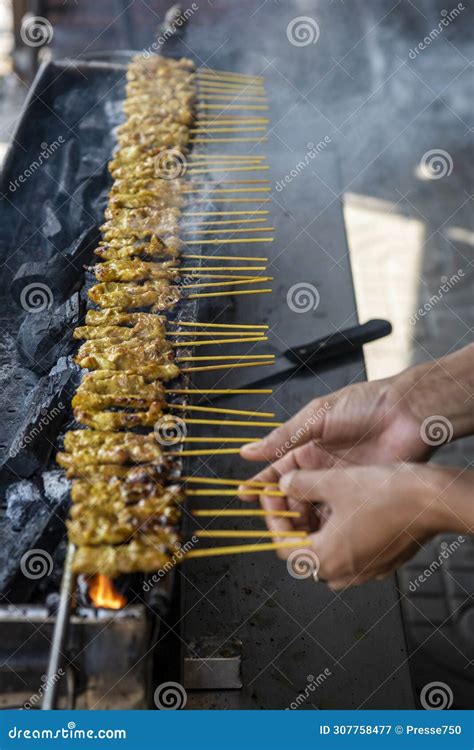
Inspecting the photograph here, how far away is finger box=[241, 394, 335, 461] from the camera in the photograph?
3602mm

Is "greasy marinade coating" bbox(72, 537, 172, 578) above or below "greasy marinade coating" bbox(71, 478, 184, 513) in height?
below

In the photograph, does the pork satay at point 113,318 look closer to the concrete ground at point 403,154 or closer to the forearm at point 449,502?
the forearm at point 449,502

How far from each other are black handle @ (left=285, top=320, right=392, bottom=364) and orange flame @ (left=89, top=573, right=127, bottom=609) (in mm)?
2232

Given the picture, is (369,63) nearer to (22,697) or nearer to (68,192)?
(68,192)

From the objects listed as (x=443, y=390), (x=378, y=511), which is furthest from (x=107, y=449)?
(x=443, y=390)

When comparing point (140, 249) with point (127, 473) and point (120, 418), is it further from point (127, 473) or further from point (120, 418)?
point (127, 473)

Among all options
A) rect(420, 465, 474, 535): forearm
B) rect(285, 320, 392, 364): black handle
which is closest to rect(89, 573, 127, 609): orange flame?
rect(420, 465, 474, 535): forearm

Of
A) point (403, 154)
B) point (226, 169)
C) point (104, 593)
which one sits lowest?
point (104, 593)

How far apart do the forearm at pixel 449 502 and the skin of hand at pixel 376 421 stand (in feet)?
2.21

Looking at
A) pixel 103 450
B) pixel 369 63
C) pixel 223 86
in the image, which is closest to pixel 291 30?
pixel 369 63

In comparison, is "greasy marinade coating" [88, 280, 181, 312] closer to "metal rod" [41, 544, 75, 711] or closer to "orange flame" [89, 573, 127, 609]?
"orange flame" [89, 573, 127, 609]

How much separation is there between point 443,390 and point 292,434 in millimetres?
945

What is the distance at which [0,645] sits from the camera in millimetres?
2965

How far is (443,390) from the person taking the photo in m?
3.93
